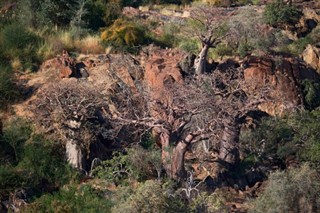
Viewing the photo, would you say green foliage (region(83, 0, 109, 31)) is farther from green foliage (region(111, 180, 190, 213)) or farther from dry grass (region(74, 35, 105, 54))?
green foliage (region(111, 180, 190, 213))

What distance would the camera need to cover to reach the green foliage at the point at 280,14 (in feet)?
102

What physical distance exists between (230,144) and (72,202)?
5.17 metres

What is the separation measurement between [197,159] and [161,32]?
1033 cm

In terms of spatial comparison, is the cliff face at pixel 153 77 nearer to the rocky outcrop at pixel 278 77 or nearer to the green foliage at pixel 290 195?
the rocky outcrop at pixel 278 77

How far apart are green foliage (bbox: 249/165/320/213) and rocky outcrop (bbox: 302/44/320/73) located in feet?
36.1

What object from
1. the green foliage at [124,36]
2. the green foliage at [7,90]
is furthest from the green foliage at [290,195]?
the green foliage at [124,36]

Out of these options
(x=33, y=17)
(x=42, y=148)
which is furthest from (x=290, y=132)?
(x=33, y=17)

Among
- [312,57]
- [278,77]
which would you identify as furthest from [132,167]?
[312,57]

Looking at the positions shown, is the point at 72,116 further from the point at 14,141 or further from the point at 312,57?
the point at 312,57

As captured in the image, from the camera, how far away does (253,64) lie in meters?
25.9

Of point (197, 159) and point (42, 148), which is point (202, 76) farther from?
point (42, 148)

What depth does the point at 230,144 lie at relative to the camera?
2066 cm

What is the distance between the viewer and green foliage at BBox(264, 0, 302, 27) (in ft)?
102

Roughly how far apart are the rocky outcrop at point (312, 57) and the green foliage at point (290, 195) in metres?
11.0
